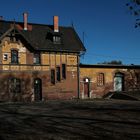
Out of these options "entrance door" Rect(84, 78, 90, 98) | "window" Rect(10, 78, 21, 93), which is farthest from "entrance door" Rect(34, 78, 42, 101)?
"entrance door" Rect(84, 78, 90, 98)

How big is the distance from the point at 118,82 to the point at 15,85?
48.1 feet

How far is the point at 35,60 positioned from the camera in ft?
155

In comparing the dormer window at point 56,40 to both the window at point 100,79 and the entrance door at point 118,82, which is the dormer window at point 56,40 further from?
the entrance door at point 118,82

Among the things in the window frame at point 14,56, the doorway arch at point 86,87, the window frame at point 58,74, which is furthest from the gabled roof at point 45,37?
the doorway arch at point 86,87

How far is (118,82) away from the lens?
5325 cm

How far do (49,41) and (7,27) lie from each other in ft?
17.8

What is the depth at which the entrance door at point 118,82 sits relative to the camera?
53.0 metres

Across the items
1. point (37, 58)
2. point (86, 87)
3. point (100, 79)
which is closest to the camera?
point (37, 58)

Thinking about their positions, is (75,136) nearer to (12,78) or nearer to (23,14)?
(12,78)

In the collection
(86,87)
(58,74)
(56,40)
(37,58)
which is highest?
(56,40)

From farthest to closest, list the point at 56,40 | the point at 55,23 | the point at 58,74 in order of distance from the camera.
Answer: the point at 55,23 → the point at 56,40 → the point at 58,74

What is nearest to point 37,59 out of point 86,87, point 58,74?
point 58,74

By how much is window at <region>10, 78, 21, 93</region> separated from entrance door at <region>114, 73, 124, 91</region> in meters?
13.7

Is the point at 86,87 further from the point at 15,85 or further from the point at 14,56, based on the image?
the point at 14,56
